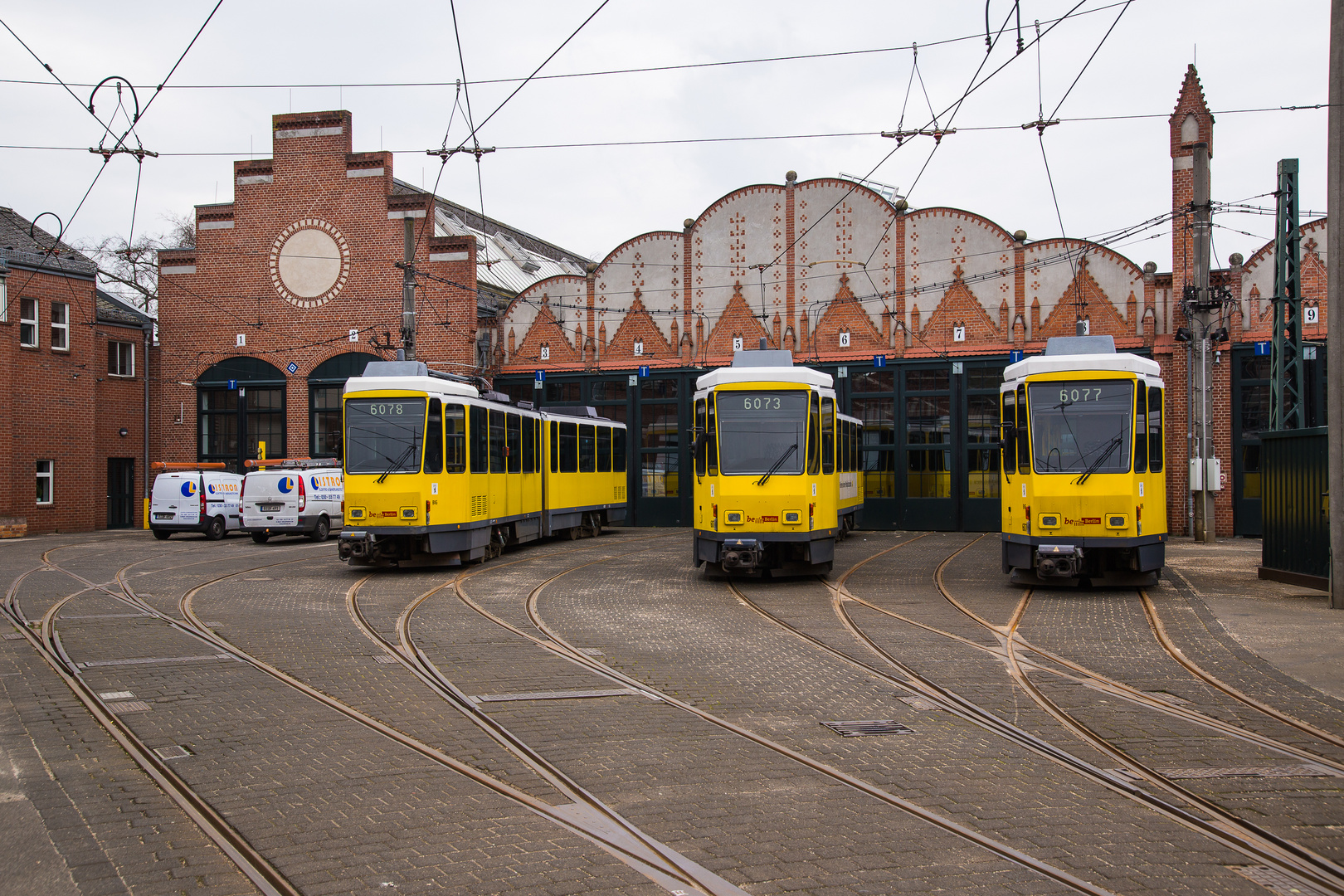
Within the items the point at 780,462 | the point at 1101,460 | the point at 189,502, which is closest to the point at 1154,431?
the point at 1101,460

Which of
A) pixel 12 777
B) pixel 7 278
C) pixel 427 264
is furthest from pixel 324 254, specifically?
pixel 12 777

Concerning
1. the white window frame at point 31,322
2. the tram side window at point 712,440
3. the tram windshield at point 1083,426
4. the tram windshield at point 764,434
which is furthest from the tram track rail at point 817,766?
the white window frame at point 31,322

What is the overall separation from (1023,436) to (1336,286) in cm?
421

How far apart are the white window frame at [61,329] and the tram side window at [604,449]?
17314mm

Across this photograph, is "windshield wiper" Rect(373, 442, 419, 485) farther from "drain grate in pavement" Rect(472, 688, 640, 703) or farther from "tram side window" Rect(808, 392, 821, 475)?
"drain grate in pavement" Rect(472, 688, 640, 703)

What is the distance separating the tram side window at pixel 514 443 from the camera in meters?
21.5

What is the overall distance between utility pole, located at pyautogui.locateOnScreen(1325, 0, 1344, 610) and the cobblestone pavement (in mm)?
2322

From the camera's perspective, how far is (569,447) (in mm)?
26156

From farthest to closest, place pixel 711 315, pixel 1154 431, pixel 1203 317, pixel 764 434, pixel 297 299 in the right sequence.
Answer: pixel 297 299
pixel 711 315
pixel 1203 317
pixel 764 434
pixel 1154 431

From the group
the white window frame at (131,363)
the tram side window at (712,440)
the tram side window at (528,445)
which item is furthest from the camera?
the white window frame at (131,363)

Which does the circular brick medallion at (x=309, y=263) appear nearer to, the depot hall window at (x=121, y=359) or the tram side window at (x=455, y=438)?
the depot hall window at (x=121, y=359)

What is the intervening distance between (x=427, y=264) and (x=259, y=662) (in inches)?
1038

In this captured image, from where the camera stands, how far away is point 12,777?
636 centimetres

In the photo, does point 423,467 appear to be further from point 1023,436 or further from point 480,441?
point 1023,436
